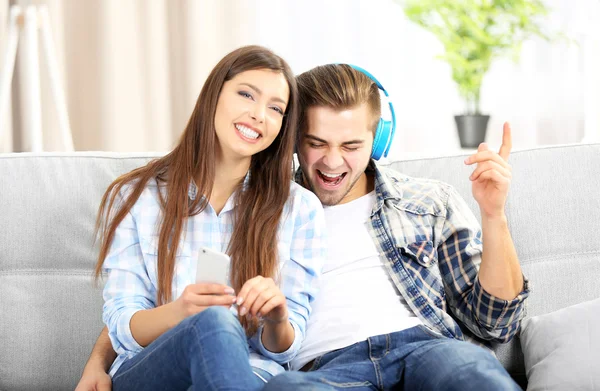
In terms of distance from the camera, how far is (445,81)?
3324 millimetres

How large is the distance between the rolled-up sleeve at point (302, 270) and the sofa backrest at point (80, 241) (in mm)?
381

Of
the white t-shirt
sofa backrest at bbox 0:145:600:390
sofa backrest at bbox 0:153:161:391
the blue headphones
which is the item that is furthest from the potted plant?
sofa backrest at bbox 0:153:161:391

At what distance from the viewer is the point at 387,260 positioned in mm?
1646

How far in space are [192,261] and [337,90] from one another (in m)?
0.50

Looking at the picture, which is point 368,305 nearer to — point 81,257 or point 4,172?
point 81,257

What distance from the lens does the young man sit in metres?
1.48

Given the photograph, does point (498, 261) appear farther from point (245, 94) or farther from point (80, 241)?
point (80, 241)

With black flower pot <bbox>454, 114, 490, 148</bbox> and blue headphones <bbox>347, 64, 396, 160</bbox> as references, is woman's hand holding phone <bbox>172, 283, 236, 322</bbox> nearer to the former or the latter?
blue headphones <bbox>347, 64, 396, 160</bbox>

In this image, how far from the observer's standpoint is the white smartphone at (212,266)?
1220 millimetres

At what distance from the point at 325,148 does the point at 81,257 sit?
61 centimetres

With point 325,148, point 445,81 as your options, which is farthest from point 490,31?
point 325,148

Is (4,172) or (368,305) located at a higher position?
(4,172)

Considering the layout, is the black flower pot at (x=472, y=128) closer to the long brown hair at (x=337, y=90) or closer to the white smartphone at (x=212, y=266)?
the long brown hair at (x=337, y=90)

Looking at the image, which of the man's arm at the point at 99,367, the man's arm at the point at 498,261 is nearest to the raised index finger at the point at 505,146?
the man's arm at the point at 498,261
